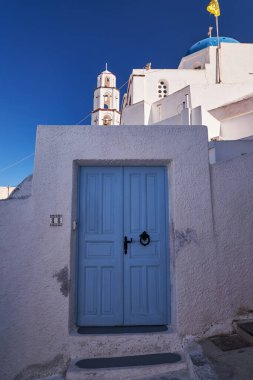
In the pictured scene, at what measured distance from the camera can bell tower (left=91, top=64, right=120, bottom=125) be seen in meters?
31.6

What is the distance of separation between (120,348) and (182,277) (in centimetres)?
122

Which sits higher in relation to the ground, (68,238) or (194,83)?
(194,83)

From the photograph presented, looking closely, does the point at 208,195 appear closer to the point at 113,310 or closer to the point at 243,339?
the point at 243,339

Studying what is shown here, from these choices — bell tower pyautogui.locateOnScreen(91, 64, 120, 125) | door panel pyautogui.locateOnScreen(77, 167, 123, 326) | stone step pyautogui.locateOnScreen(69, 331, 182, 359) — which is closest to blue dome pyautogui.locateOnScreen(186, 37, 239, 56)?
bell tower pyautogui.locateOnScreen(91, 64, 120, 125)

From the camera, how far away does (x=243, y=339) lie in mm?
3395

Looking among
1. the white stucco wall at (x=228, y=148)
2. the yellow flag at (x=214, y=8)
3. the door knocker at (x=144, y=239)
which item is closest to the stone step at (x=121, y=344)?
the door knocker at (x=144, y=239)

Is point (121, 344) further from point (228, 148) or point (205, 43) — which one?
point (205, 43)

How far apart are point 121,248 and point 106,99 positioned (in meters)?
30.6

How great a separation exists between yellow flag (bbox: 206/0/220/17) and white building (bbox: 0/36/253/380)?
2132 cm

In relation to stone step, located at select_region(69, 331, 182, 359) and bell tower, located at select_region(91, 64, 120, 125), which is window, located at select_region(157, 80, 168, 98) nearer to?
bell tower, located at select_region(91, 64, 120, 125)

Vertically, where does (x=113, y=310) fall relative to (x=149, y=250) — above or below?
below

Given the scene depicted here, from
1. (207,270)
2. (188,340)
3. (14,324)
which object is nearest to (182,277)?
(207,270)

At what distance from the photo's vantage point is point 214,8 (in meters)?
20.5

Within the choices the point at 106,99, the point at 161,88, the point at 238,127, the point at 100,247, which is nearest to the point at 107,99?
the point at 106,99
